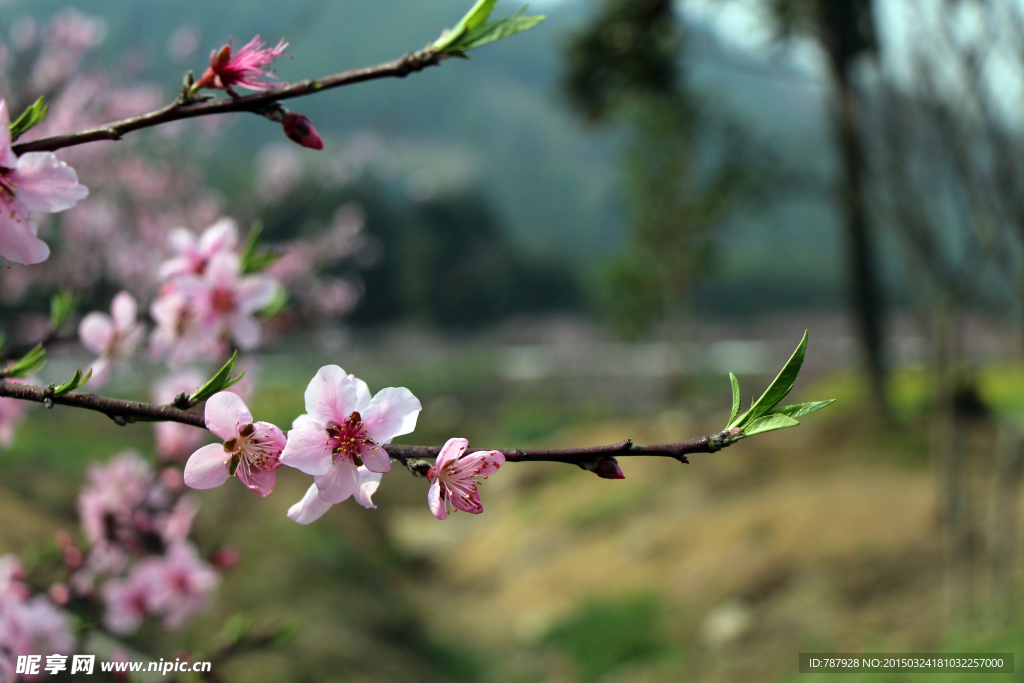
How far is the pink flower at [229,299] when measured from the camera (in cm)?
127

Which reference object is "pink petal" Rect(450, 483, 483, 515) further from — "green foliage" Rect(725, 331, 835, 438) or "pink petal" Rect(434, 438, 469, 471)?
"green foliage" Rect(725, 331, 835, 438)

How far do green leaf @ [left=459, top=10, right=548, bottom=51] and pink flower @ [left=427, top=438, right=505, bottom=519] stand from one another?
384mm

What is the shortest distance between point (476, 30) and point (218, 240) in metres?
0.79

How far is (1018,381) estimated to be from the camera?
32.8 feet

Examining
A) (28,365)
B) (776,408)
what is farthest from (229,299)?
(776,408)

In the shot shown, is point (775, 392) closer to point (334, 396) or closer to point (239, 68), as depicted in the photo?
point (334, 396)

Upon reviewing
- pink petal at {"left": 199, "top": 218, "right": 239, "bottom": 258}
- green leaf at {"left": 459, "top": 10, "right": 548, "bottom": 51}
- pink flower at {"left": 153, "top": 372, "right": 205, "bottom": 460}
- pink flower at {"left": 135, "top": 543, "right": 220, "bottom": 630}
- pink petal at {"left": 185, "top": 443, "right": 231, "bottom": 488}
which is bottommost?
pink flower at {"left": 135, "top": 543, "right": 220, "bottom": 630}

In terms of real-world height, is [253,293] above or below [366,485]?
above

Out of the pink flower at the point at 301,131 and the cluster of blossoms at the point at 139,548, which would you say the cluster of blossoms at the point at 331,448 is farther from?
the cluster of blossoms at the point at 139,548

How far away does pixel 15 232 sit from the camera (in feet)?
2.16

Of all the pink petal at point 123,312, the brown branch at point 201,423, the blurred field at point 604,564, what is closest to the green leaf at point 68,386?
the brown branch at point 201,423

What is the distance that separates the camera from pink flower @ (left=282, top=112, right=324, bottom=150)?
0.71m

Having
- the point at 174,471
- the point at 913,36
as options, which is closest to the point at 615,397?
the point at 913,36

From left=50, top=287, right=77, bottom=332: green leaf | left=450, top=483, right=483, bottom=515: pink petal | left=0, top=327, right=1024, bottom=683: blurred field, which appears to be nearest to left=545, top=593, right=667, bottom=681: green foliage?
left=0, top=327, right=1024, bottom=683: blurred field
